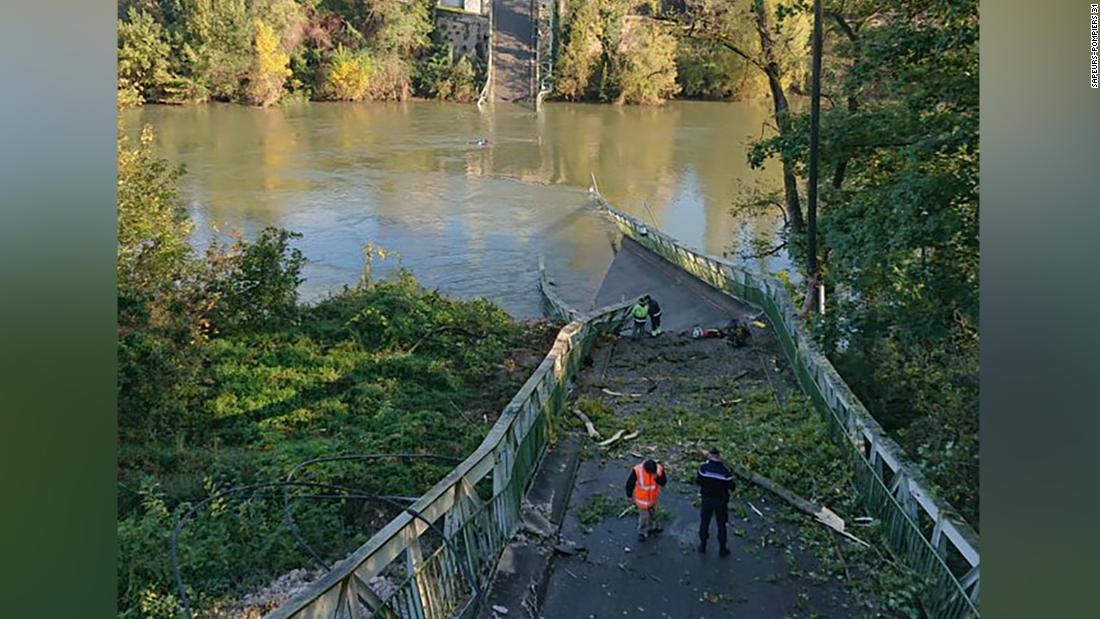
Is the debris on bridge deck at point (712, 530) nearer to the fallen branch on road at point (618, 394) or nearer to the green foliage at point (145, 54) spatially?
the fallen branch on road at point (618, 394)

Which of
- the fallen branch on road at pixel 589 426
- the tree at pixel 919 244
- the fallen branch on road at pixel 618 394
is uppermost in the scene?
the tree at pixel 919 244

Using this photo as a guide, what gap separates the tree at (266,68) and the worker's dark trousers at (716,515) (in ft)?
203

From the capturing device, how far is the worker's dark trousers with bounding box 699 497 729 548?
8133mm

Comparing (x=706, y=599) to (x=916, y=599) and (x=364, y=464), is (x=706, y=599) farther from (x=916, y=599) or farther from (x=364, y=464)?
(x=364, y=464)

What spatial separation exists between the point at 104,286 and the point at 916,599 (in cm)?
607

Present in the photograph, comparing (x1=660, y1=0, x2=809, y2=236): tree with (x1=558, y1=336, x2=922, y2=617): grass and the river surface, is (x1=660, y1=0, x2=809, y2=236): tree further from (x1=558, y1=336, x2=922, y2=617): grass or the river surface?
(x1=558, y1=336, x2=922, y2=617): grass

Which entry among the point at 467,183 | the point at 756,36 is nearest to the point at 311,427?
the point at 756,36

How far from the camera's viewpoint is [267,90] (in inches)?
2564

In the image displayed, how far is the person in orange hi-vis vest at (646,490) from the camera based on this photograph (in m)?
8.38

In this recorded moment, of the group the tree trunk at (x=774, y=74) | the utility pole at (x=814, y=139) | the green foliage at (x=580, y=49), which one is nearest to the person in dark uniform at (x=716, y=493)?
the utility pole at (x=814, y=139)

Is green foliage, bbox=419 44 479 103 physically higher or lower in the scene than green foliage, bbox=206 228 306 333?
higher

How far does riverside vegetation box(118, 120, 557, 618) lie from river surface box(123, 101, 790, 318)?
7962 millimetres

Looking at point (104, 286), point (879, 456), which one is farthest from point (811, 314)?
point (104, 286)

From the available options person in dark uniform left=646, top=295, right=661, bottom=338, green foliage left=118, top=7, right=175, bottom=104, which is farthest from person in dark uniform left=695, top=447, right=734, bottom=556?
green foliage left=118, top=7, right=175, bottom=104
